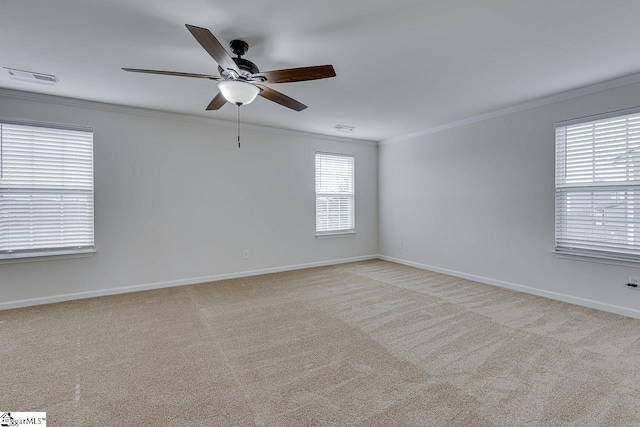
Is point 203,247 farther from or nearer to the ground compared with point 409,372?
farther from the ground

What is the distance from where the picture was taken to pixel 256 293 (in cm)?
400

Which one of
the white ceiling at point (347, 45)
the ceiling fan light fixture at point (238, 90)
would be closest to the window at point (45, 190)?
the white ceiling at point (347, 45)

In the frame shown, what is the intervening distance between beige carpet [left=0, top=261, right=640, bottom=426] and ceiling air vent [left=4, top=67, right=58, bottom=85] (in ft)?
8.36

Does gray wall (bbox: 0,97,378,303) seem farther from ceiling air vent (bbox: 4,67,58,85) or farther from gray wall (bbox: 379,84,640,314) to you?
gray wall (bbox: 379,84,640,314)

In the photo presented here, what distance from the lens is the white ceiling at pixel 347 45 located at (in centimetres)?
200

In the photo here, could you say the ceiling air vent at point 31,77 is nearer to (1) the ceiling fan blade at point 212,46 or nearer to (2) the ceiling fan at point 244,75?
(2) the ceiling fan at point 244,75

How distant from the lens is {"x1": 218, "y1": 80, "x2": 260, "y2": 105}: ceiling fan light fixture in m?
2.37

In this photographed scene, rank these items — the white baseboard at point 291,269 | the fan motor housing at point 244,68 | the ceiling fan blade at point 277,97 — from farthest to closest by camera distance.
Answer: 1. the white baseboard at point 291,269
2. the ceiling fan blade at point 277,97
3. the fan motor housing at point 244,68

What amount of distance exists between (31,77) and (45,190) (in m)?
1.32

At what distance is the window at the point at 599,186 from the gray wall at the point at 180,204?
11.7 ft

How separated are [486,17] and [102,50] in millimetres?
3093

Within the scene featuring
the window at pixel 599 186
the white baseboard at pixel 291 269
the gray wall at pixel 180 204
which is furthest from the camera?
the gray wall at pixel 180 204

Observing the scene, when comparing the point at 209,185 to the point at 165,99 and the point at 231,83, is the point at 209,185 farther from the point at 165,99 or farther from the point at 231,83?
the point at 231,83

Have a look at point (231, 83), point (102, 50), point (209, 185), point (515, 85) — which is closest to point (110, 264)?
point (209, 185)
